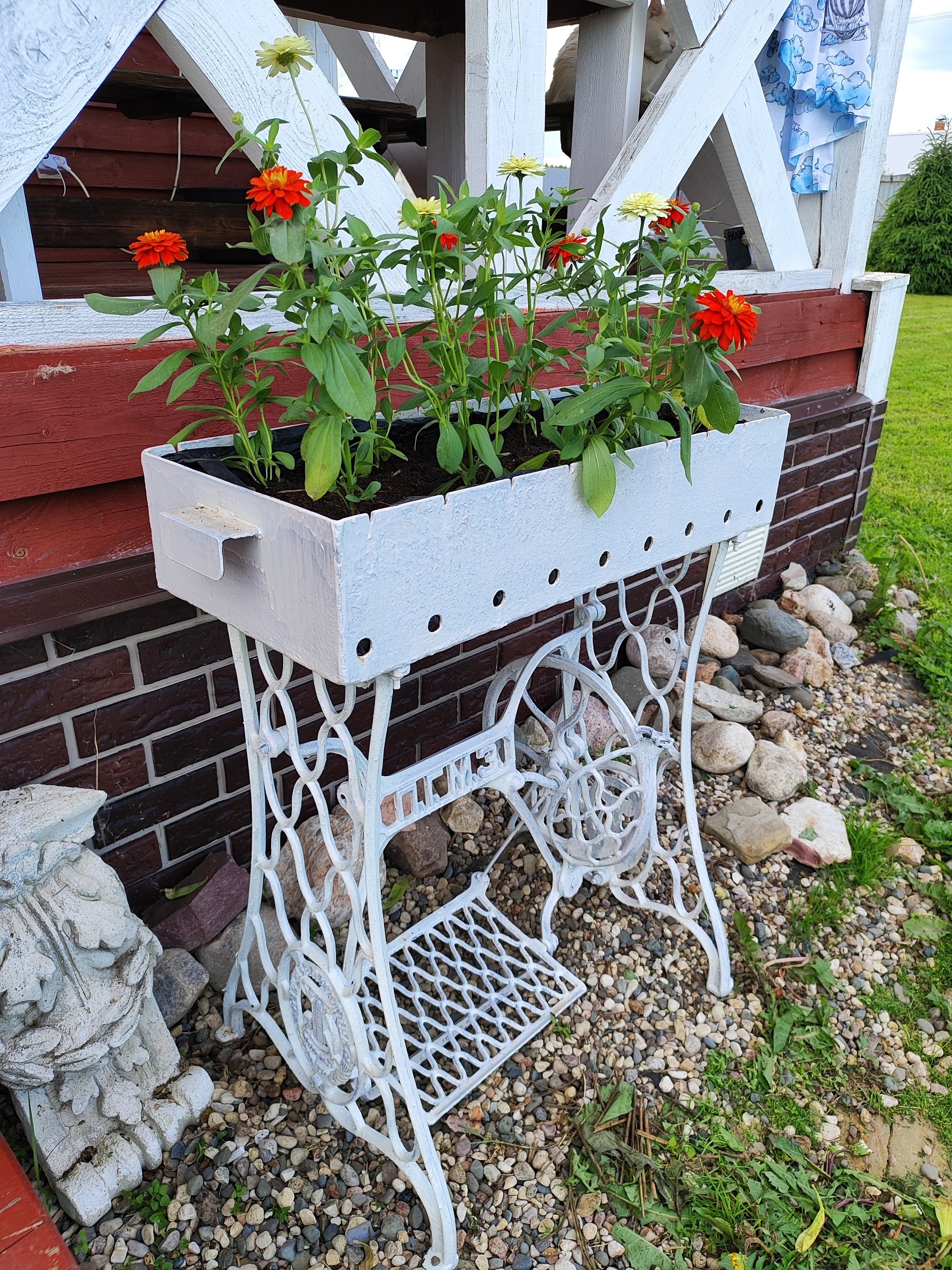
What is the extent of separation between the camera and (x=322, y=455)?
1093 mm

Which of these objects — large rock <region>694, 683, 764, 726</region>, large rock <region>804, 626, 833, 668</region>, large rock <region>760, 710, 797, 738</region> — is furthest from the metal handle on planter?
large rock <region>804, 626, 833, 668</region>

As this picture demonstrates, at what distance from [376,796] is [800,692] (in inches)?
88.2

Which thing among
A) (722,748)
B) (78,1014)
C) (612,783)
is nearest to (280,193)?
(78,1014)

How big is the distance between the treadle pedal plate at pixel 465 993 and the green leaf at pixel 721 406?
1.15 m

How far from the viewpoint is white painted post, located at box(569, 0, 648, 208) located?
7.76 ft

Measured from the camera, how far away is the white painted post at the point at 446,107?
289 cm

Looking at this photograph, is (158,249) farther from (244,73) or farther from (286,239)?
(244,73)

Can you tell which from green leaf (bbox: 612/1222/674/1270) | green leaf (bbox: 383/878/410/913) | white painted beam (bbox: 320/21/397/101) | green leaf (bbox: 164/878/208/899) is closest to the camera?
green leaf (bbox: 612/1222/674/1270)

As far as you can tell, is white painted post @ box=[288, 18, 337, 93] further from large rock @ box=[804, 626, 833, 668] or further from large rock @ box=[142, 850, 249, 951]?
large rock @ box=[142, 850, 249, 951]

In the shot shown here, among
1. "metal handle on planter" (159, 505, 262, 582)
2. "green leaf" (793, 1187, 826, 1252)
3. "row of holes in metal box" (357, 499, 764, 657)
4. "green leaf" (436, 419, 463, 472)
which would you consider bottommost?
"green leaf" (793, 1187, 826, 1252)

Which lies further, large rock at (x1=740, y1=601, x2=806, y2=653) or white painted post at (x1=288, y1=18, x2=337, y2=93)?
white painted post at (x1=288, y1=18, x2=337, y2=93)

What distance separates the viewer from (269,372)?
6.02ft

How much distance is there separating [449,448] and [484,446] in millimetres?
56

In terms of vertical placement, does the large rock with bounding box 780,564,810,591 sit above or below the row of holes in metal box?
below
